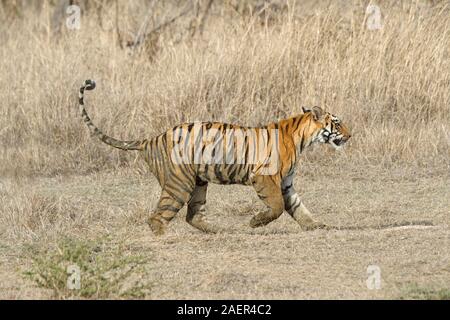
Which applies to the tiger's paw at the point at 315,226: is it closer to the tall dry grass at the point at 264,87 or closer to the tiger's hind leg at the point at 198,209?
the tiger's hind leg at the point at 198,209

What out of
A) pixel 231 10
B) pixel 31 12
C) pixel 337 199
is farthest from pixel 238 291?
pixel 31 12

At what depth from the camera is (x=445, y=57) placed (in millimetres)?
11562

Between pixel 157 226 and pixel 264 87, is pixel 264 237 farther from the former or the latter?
pixel 264 87

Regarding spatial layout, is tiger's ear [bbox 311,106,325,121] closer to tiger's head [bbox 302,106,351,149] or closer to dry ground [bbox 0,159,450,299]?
tiger's head [bbox 302,106,351,149]

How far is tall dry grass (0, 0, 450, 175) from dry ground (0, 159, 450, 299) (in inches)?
18.4

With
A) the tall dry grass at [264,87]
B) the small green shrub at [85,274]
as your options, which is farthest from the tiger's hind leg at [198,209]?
the tall dry grass at [264,87]

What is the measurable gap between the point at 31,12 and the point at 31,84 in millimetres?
4992

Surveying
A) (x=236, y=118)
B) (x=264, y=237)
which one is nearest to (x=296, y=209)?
(x=264, y=237)

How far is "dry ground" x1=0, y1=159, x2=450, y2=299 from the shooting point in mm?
6812

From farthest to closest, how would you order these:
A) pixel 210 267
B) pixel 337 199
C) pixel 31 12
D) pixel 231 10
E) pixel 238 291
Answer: pixel 31 12 < pixel 231 10 < pixel 337 199 < pixel 210 267 < pixel 238 291

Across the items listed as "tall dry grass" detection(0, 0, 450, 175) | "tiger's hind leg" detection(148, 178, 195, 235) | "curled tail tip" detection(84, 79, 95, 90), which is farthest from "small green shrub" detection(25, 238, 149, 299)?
"tall dry grass" detection(0, 0, 450, 175)

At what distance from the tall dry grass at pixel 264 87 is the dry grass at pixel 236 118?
0.6 inches
